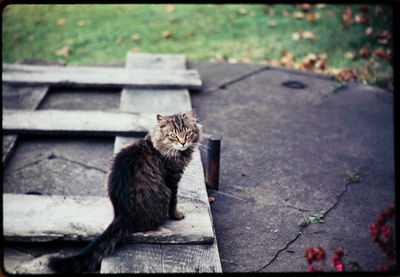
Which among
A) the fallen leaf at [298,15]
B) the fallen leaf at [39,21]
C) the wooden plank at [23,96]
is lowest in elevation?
the fallen leaf at [39,21]

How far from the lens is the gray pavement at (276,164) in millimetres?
3178

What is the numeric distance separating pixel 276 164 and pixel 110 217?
5.40 ft

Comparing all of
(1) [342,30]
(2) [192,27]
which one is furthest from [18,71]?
(1) [342,30]

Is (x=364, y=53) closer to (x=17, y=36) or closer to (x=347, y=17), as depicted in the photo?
(x=347, y=17)

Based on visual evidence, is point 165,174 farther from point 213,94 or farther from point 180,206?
point 213,94

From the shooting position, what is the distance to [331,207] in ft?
11.8

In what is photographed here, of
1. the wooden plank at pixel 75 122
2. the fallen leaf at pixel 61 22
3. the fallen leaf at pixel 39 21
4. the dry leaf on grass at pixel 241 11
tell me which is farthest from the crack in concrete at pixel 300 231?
the fallen leaf at pixel 39 21

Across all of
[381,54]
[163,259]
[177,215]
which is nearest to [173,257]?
[163,259]

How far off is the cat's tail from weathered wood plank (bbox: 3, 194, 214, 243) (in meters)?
0.12

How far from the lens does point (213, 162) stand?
12.1 ft

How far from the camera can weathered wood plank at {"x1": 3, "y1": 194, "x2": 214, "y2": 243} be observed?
9.61 ft

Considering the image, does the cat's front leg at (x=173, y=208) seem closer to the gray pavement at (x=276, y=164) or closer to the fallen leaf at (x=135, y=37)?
the gray pavement at (x=276, y=164)

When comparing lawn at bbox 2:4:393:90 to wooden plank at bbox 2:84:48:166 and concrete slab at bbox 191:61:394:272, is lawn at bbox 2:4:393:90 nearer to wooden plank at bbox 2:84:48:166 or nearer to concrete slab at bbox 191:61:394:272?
concrete slab at bbox 191:61:394:272

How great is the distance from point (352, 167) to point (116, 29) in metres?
4.72
